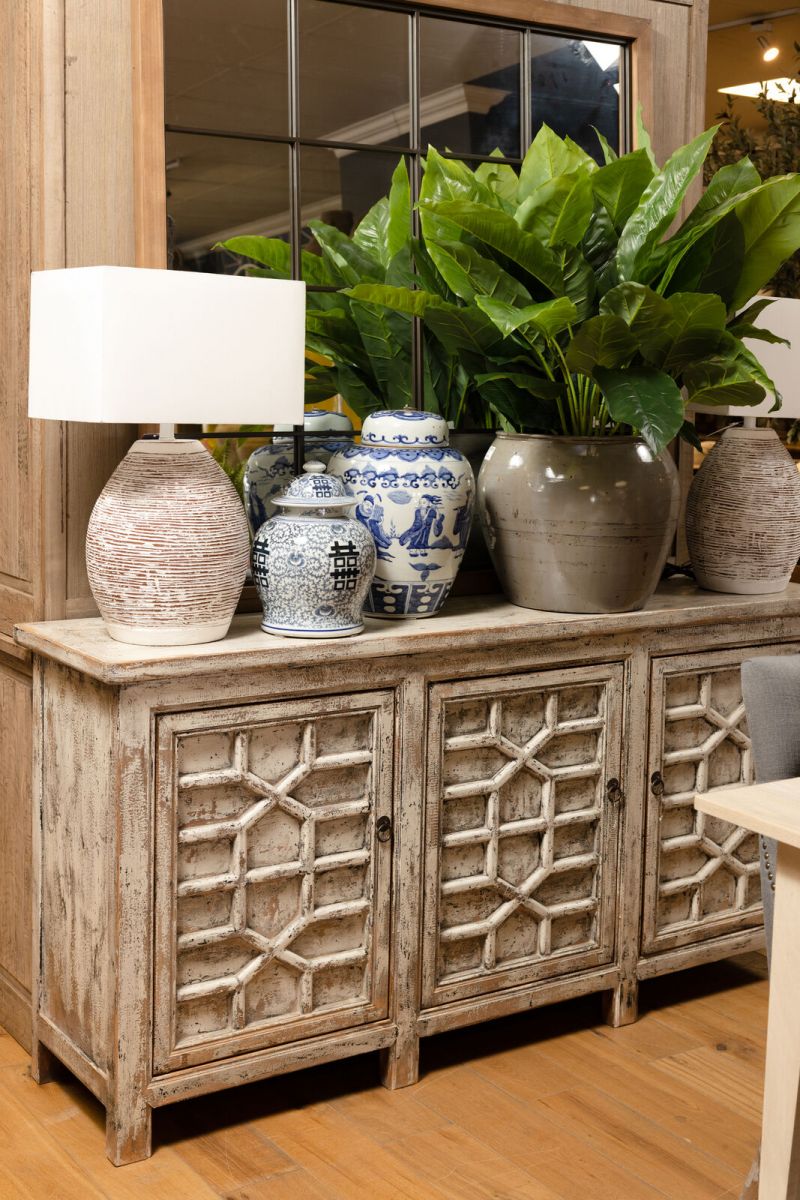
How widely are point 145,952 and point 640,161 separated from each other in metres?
1.68

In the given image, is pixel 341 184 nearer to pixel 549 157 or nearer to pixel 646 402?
pixel 549 157

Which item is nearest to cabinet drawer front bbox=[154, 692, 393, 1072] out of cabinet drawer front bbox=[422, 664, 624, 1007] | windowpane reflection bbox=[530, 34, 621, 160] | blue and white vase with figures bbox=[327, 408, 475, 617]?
cabinet drawer front bbox=[422, 664, 624, 1007]

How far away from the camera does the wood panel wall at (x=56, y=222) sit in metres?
2.44

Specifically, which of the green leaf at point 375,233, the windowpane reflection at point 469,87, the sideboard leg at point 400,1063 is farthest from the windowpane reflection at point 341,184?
the sideboard leg at point 400,1063

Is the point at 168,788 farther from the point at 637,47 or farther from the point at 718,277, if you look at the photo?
the point at 637,47

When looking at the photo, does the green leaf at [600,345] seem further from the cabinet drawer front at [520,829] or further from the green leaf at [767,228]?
the cabinet drawer front at [520,829]

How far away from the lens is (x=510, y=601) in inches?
113

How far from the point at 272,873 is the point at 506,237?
123cm

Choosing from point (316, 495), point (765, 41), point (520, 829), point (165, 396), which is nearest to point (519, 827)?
point (520, 829)

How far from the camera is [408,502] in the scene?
2574mm

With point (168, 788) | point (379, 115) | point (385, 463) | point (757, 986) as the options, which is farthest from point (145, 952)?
point (379, 115)

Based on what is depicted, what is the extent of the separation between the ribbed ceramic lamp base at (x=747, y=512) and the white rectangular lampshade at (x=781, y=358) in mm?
68

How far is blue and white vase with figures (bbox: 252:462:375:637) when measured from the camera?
2400mm

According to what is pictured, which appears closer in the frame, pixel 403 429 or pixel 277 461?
pixel 403 429
